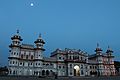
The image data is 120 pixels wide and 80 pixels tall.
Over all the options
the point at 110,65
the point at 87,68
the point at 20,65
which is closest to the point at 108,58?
the point at 110,65

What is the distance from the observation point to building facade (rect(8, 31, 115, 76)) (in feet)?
202

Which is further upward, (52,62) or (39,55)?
(39,55)

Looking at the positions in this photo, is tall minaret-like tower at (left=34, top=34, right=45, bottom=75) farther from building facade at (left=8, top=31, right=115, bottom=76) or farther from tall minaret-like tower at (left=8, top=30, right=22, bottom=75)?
tall minaret-like tower at (left=8, top=30, right=22, bottom=75)

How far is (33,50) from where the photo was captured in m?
65.6

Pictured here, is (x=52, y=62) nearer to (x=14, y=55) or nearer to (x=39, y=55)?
(x=39, y=55)

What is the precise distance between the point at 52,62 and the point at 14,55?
1519 centimetres

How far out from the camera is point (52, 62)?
69.4 metres

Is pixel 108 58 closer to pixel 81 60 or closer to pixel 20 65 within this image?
pixel 81 60

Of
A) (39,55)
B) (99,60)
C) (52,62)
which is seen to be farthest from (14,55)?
(99,60)

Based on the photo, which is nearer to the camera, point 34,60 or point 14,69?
point 14,69

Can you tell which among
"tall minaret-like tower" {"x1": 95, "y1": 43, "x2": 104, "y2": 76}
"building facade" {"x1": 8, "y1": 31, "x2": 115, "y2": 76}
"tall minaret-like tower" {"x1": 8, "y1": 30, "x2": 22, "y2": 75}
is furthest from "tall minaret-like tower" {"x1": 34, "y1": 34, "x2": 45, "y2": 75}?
"tall minaret-like tower" {"x1": 95, "y1": 43, "x2": 104, "y2": 76}

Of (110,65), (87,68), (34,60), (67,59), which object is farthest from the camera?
(110,65)

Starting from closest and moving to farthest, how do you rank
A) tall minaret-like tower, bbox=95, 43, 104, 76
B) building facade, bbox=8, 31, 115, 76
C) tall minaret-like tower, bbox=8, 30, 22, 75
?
tall minaret-like tower, bbox=8, 30, 22, 75 < building facade, bbox=8, 31, 115, 76 < tall minaret-like tower, bbox=95, 43, 104, 76

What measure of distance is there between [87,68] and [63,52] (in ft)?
40.0
